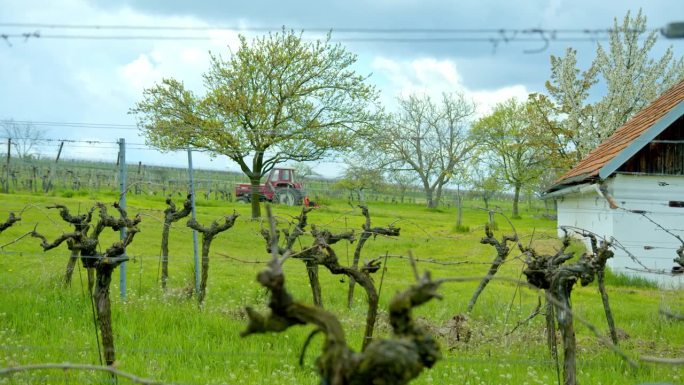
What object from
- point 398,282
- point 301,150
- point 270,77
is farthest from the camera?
point 270,77

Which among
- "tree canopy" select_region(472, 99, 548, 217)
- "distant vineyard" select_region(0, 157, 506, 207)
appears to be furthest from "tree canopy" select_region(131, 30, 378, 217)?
"tree canopy" select_region(472, 99, 548, 217)

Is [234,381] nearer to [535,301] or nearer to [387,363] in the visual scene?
[387,363]

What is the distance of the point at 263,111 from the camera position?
31.4 metres

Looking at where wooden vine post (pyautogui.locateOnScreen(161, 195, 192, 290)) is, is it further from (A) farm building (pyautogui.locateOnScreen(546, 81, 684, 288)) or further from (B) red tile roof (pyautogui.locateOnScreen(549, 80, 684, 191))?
(B) red tile roof (pyautogui.locateOnScreen(549, 80, 684, 191))

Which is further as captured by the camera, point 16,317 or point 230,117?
point 230,117

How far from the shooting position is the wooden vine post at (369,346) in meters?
2.55

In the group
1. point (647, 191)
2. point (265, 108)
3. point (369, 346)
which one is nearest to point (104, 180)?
point (265, 108)

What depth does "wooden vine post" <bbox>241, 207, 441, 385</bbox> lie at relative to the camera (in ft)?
8.36

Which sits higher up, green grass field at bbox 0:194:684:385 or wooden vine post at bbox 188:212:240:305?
wooden vine post at bbox 188:212:240:305

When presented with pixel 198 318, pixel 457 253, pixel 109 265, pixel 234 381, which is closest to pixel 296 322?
pixel 109 265

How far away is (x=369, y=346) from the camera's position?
260 cm

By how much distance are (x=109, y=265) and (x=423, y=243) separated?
16178 millimetres

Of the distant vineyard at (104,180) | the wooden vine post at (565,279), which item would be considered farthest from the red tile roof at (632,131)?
the wooden vine post at (565,279)

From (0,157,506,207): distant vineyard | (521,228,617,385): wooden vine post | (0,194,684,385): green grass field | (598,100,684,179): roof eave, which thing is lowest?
(0,194,684,385): green grass field
